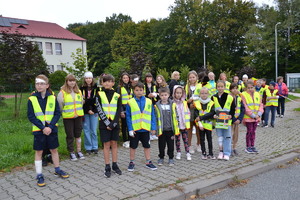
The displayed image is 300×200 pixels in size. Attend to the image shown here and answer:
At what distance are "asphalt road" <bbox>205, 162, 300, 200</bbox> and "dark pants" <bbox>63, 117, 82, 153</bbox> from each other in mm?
3272

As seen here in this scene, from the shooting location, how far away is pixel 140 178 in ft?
15.4

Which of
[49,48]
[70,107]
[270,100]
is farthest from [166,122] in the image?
[49,48]

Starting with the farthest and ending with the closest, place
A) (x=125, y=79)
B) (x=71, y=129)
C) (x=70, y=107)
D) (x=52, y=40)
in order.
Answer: (x=52, y=40) → (x=125, y=79) → (x=71, y=129) → (x=70, y=107)

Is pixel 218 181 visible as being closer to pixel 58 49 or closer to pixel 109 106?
pixel 109 106

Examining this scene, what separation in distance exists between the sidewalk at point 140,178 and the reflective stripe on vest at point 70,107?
1.09 metres

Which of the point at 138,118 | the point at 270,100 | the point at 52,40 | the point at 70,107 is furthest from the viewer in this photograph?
the point at 52,40

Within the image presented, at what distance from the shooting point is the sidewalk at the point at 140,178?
4102 mm

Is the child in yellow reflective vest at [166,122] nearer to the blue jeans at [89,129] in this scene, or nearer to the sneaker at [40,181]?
the blue jeans at [89,129]

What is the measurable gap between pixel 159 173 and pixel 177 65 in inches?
1648

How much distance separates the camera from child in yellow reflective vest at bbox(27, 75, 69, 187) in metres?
4.48

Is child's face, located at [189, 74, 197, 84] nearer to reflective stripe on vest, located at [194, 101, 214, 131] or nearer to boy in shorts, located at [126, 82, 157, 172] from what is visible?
reflective stripe on vest, located at [194, 101, 214, 131]

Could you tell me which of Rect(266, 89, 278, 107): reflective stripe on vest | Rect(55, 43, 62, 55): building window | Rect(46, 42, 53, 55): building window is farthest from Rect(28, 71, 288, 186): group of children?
Rect(55, 43, 62, 55): building window

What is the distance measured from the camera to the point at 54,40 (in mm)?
41094

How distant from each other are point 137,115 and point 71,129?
1716 mm
